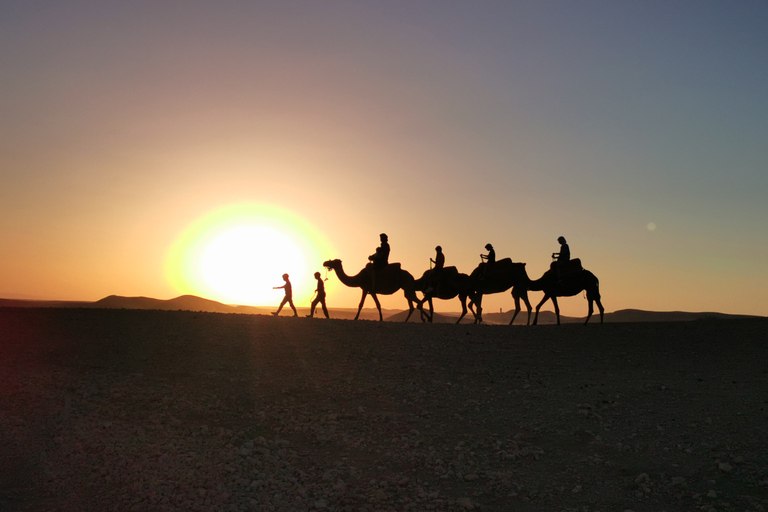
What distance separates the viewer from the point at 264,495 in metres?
8.84

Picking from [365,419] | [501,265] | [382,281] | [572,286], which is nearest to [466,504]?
[365,419]

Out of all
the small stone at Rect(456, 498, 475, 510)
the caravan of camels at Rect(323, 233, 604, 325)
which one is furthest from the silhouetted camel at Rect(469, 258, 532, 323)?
the small stone at Rect(456, 498, 475, 510)

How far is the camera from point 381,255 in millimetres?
23125

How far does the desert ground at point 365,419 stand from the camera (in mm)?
8898

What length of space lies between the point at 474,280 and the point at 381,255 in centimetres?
363

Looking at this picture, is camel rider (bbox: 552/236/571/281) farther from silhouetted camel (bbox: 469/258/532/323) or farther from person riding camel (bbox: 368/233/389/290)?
person riding camel (bbox: 368/233/389/290)

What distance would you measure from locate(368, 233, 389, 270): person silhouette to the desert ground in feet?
18.2

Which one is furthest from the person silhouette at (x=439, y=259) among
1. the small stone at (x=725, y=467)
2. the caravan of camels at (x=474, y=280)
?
the small stone at (x=725, y=467)

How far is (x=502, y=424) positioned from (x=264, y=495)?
15.2 ft

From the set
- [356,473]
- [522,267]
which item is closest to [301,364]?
[356,473]

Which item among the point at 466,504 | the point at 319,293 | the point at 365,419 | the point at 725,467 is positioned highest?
the point at 319,293

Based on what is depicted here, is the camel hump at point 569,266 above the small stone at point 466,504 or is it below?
above

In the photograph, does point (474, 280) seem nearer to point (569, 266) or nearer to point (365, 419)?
point (569, 266)

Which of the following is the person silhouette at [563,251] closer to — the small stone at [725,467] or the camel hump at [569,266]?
the camel hump at [569,266]
